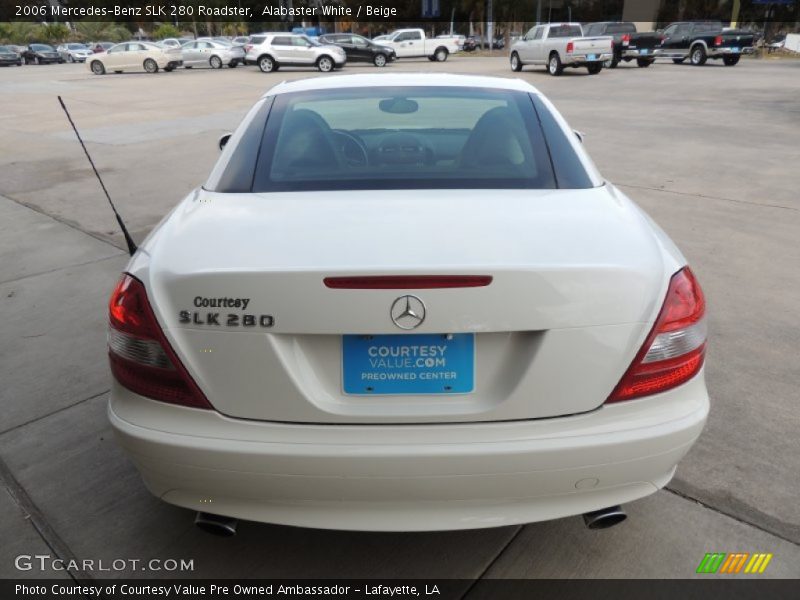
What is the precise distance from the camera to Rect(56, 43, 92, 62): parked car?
47.3m

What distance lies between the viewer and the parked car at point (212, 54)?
35.1 m

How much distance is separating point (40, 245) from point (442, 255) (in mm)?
5315

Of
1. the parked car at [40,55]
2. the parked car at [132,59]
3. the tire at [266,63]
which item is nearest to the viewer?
the tire at [266,63]

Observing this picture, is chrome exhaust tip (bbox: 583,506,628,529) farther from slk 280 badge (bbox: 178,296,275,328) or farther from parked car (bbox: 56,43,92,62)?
parked car (bbox: 56,43,92,62)

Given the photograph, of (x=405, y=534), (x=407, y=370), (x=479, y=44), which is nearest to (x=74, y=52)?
(x=479, y=44)

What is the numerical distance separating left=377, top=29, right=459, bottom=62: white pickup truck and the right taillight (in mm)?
36260

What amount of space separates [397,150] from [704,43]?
3121cm

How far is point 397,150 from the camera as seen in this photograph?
9.20ft

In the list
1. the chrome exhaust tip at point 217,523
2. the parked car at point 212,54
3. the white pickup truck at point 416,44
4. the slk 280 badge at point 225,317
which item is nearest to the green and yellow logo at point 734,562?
the chrome exhaust tip at point 217,523

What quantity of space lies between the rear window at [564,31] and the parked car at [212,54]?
18.2 metres

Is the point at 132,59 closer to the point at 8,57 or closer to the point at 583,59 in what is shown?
the point at 8,57

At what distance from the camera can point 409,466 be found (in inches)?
69.5

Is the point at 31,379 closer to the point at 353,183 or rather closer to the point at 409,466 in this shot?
the point at 353,183

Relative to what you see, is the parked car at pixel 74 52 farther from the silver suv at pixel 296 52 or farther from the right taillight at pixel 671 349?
the right taillight at pixel 671 349
